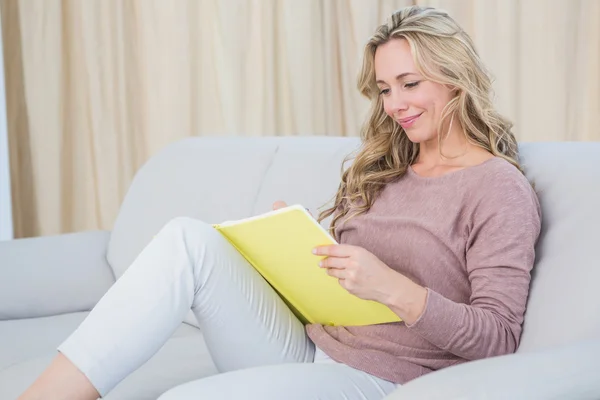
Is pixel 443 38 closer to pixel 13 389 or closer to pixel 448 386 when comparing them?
pixel 448 386

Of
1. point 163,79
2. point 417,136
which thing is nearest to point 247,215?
point 417,136

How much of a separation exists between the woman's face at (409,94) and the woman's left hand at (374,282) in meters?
0.36

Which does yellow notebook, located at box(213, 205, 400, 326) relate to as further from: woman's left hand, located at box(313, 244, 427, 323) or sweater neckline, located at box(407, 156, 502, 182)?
sweater neckline, located at box(407, 156, 502, 182)

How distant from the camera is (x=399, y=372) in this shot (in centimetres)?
136

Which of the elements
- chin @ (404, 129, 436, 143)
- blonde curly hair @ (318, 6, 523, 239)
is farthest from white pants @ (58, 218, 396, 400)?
chin @ (404, 129, 436, 143)

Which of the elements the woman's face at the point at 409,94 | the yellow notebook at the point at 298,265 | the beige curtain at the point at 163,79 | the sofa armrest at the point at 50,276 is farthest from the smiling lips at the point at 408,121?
the sofa armrest at the point at 50,276

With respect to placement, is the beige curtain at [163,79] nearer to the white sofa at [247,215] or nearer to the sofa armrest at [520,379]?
the white sofa at [247,215]

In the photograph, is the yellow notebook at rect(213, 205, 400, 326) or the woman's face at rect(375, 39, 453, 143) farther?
the woman's face at rect(375, 39, 453, 143)

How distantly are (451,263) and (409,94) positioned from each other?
1.02 feet

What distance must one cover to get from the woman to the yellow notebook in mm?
26

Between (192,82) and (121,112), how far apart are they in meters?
0.35

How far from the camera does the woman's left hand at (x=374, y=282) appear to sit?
4.04ft

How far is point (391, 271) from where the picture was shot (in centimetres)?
125

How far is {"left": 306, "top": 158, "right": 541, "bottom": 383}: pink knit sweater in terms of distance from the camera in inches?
49.6
